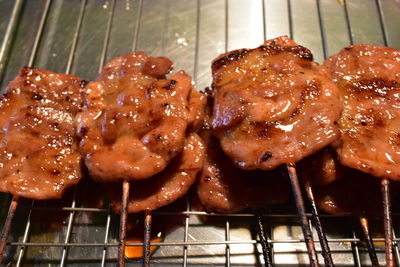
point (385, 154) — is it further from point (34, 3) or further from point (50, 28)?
point (34, 3)

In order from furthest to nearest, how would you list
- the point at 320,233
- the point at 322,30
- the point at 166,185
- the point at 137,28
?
the point at 137,28 → the point at 322,30 → the point at 166,185 → the point at 320,233

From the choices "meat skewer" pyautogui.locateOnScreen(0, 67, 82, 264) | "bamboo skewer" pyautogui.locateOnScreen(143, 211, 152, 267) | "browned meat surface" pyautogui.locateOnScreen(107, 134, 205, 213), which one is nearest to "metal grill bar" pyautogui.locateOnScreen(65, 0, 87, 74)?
"meat skewer" pyautogui.locateOnScreen(0, 67, 82, 264)

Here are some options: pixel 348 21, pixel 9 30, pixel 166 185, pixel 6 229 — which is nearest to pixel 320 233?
pixel 166 185

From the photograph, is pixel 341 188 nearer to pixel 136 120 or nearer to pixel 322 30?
pixel 136 120

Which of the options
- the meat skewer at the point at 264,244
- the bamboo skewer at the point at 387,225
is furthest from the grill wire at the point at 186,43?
the bamboo skewer at the point at 387,225

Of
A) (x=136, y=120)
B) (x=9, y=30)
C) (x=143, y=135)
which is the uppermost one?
(x=9, y=30)
